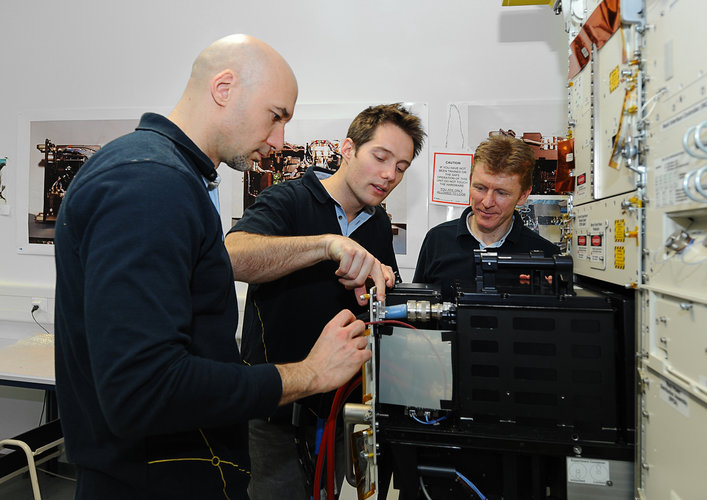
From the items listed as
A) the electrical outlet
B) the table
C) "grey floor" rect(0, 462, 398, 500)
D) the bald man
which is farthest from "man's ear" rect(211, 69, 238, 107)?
"grey floor" rect(0, 462, 398, 500)

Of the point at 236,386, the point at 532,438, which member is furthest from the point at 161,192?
the point at 532,438

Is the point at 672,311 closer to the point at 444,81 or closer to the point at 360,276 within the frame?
the point at 360,276

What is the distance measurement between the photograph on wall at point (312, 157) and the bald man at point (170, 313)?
1.32 metres

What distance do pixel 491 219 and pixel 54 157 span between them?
97.5 inches

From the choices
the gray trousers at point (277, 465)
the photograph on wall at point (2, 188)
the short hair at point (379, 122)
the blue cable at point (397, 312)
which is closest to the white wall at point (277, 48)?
the photograph on wall at point (2, 188)

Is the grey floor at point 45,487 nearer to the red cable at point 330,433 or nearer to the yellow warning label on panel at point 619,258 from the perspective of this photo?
the red cable at point 330,433

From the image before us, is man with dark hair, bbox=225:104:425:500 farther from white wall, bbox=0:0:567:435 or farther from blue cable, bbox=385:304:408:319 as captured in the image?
white wall, bbox=0:0:567:435

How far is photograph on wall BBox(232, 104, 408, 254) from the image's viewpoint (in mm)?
2207

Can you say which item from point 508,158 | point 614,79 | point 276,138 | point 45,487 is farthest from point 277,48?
point 45,487

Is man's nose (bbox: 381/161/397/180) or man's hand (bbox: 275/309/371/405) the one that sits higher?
man's nose (bbox: 381/161/397/180)

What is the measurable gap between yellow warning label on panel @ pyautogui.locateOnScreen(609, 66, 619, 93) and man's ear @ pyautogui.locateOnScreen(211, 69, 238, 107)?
756 mm

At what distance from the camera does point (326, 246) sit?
3.58 ft

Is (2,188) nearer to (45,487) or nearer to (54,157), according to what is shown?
(54,157)

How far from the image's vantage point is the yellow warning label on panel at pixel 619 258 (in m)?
0.83
